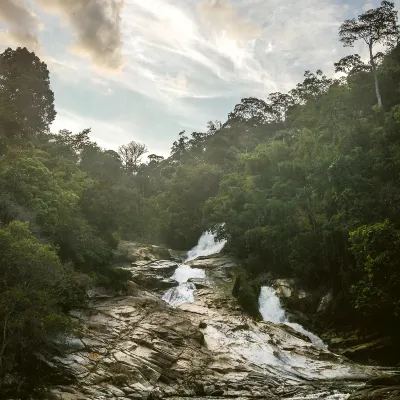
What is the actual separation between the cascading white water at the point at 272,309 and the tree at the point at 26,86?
97.9 ft

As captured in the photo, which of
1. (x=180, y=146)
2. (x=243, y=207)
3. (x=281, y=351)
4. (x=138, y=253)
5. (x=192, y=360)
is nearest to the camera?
(x=192, y=360)

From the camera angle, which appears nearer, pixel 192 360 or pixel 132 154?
pixel 192 360

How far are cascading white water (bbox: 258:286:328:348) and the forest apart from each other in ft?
8.95

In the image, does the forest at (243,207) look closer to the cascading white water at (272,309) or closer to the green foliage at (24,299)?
the green foliage at (24,299)

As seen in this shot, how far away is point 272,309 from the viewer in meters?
30.0

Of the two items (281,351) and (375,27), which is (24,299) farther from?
(375,27)

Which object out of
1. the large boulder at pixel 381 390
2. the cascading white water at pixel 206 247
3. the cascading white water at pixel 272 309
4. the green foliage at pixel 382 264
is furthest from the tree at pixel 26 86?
the large boulder at pixel 381 390

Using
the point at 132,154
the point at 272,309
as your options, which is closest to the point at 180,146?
the point at 132,154

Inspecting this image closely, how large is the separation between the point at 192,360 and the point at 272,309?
12.9 metres

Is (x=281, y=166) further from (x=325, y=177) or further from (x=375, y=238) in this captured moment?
(x=375, y=238)

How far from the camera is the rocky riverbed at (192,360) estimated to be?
15.6 m

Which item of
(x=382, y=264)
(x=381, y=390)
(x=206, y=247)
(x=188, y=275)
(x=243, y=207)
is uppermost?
(x=243, y=207)

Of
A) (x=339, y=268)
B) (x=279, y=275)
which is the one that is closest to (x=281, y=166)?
(x=279, y=275)

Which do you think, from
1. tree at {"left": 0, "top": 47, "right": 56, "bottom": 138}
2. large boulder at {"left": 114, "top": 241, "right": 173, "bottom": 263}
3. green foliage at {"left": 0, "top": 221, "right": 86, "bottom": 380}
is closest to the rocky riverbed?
green foliage at {"left": 0, "top": 221, "right": 86, "bottom": 380}
